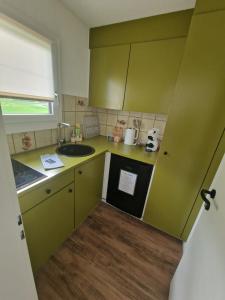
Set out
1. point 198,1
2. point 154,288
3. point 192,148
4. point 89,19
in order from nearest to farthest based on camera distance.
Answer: point 198,1
point 154,288
point 192,148
point 89,19

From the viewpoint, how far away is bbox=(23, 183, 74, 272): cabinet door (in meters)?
0.96

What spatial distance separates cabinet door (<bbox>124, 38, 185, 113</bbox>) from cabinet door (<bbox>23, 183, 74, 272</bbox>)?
1.20 meters

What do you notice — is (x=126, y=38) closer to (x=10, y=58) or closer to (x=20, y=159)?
(x=10, y=58)

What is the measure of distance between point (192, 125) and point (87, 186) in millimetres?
1204

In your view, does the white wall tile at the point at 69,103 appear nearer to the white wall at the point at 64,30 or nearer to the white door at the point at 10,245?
the white wall at the point at 64,30

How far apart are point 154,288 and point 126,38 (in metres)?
2.39

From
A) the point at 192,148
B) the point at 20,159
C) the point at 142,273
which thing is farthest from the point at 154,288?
the point at 20,159

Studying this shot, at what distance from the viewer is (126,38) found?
1.47 metres

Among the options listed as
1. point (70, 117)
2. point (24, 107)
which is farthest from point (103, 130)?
point (24, 107)

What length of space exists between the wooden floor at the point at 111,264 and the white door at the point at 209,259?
43cm

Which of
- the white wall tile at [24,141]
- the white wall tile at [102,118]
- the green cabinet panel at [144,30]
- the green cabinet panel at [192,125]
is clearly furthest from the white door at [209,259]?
the white wall tile at [102,118]

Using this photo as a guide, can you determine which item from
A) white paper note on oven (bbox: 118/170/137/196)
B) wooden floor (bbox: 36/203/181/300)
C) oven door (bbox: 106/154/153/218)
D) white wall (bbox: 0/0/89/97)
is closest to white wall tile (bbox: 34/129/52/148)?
white wall (bbox: 0/0/89/97)

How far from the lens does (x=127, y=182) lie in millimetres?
Result: 1633

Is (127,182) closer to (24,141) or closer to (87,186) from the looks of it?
(87,186)
